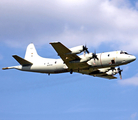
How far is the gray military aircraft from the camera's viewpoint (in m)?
38.1

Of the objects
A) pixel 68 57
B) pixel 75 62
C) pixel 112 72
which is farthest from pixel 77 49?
pixel 112 72

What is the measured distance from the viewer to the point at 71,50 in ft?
124

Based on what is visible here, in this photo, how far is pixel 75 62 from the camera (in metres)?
39.6

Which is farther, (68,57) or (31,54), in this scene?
(31,54)

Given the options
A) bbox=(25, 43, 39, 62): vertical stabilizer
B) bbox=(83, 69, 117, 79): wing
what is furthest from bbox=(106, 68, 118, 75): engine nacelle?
bbox=(25, 43, 39, 62): vertical stabilizer

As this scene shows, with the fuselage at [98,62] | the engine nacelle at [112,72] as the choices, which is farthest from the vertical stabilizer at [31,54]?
the engine nacelle at [112,72]

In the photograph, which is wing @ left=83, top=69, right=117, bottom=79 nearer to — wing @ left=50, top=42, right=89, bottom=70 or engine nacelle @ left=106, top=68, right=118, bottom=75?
engine nacelle @ left=106, top=68, right=118, bottom=75

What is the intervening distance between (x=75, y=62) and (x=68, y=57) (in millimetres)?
1494

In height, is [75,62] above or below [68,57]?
below

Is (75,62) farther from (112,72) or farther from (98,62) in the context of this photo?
(112,72)

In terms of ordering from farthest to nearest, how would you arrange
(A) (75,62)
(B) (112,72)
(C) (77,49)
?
1. (B) (112,72)
2. (A) (75,62)
3. (C) (77,49)

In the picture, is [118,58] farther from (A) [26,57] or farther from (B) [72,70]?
(A) [26,57]

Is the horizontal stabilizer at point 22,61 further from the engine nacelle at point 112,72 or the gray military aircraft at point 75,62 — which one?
the engine nacelle at point 112,72

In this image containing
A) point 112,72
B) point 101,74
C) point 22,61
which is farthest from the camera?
point 112,72
